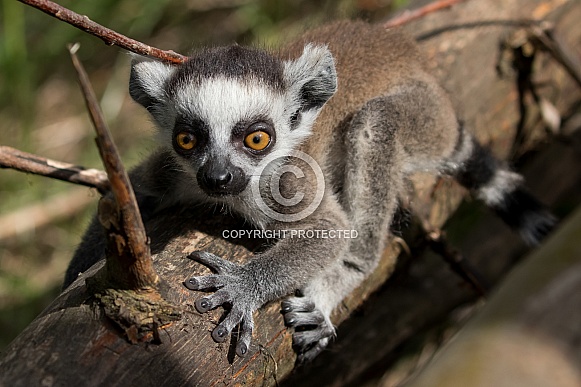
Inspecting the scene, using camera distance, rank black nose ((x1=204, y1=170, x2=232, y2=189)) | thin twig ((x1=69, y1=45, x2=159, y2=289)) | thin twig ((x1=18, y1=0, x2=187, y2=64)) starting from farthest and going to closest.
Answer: black nose ((x1=204, y1=170, x2=232, y2=189)) → thin twig ((x1=18, y1=0, x2=187, y2=64)) → thin twig ((x1=69, y1=45, x2=159, y2=289))

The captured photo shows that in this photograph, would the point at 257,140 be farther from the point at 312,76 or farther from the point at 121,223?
the point at 121,223

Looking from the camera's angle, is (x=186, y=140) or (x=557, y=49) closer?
(x=186, y=140)

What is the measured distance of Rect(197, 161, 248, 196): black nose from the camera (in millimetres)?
3039

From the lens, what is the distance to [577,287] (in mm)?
1421

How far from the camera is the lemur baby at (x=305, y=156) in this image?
10.4 feet

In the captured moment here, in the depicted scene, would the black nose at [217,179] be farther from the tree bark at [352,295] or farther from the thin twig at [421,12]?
the thin twig at [421,12]

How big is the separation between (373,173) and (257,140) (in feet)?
2.38

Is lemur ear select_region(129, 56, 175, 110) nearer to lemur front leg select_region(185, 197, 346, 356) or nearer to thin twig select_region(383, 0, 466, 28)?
lemur front leg select_region(185, 197, 346, 356)

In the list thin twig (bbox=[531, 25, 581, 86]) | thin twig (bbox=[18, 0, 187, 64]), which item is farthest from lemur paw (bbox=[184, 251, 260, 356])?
thin twig (bbox=[531, 25, 581, 86])

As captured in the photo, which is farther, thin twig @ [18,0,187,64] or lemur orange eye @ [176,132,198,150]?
lemur orange eye @ [176,132,198,150]

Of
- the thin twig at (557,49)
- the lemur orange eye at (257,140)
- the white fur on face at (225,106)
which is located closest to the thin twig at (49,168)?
the white fur on face at (225,106)

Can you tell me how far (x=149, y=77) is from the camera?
3.37 meters

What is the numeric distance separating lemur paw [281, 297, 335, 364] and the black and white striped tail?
1408mm

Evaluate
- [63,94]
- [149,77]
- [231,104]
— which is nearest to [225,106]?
[231,104]
